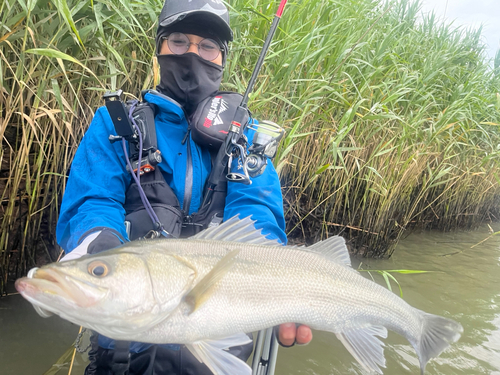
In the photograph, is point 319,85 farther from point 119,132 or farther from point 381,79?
point 119,132

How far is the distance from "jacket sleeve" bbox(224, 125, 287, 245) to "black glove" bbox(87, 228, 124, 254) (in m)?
0.74

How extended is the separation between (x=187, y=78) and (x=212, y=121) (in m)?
0.43

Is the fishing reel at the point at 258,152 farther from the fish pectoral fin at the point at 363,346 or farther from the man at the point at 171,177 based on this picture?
the fish pectoral fin at the point at 363,346

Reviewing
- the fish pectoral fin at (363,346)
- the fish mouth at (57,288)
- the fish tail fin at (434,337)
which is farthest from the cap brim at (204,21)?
the fish tail fin at (434,337)

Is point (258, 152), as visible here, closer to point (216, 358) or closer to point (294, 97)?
point (216, 358)

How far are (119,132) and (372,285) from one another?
1.61 meters

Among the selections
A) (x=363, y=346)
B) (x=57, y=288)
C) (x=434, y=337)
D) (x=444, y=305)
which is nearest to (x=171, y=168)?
(x=57, y=288)

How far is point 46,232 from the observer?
2.94 metres

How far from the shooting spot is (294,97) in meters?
3.48

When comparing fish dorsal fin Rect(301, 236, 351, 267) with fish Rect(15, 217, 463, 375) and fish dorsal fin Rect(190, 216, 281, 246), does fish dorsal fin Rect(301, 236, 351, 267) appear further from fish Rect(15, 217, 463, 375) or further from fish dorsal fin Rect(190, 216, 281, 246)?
fish dorsal fin Rect(190, 216, 281, 246)

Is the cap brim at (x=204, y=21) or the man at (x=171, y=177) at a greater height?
the cap brim at (x=204, y=21)

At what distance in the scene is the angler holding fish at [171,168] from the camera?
1782 mm

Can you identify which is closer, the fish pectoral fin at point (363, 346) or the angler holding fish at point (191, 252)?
the angler holding fish at point (191, 252)

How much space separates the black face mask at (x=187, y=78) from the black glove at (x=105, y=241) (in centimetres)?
116
